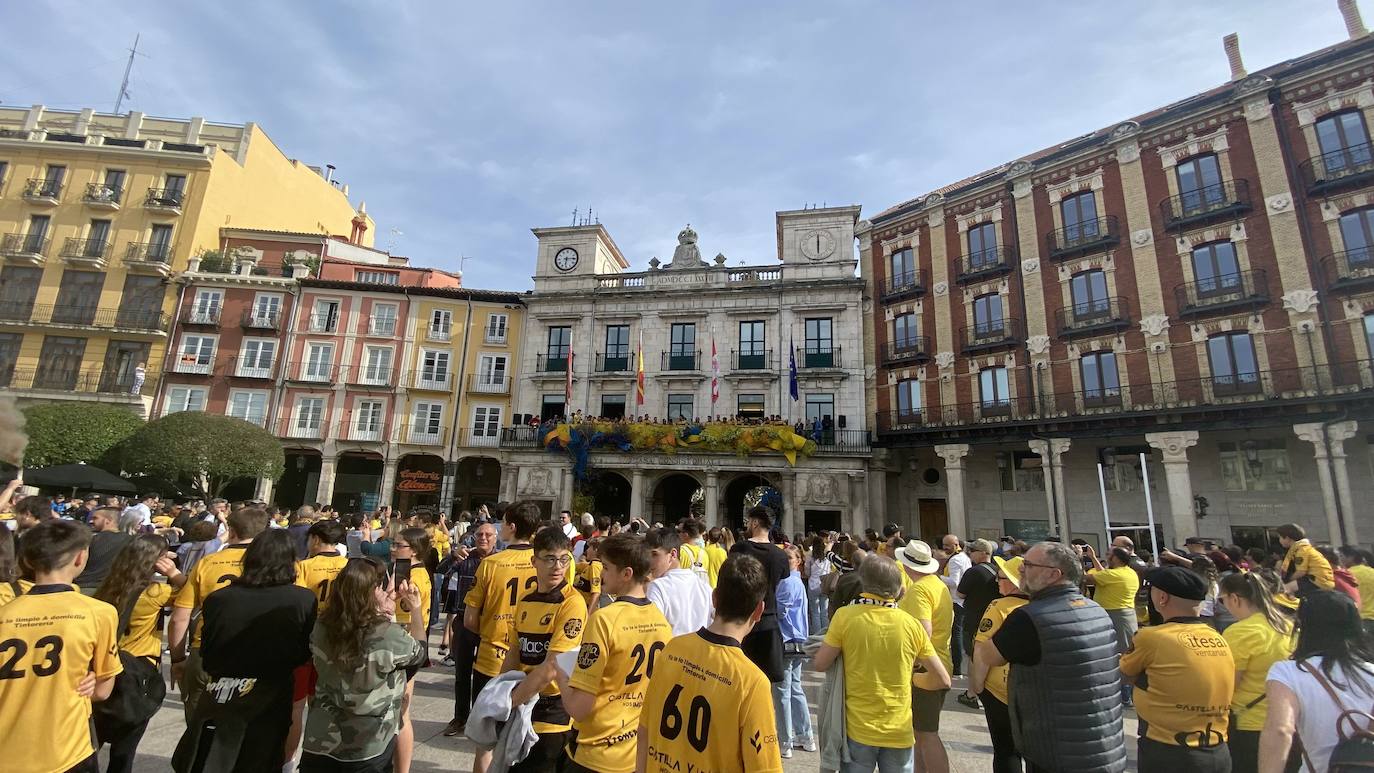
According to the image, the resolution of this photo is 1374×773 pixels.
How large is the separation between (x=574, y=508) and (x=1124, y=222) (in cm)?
2349

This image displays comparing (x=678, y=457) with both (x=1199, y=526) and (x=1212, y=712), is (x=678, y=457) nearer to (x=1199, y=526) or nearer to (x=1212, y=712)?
(x=1199, y=526)

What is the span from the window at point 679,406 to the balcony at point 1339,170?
22175mm

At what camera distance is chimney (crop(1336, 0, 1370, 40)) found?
20.0m

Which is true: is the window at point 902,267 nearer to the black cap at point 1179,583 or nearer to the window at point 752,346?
the window at point 752,346

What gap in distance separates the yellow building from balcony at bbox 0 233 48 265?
5 centimetres

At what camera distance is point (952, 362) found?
80.8 feet

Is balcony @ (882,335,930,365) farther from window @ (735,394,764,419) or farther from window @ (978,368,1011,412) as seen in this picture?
window @ (735,394,764,419)

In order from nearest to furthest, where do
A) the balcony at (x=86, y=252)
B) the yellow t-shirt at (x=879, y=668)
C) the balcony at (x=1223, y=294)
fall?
the yellow t-shirt at (x=879, y=668)
the balcony at (x=1223, y=294)
the balcony at (x=86, y=252)

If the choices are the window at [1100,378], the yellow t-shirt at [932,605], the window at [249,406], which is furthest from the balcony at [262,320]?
the window at [1100,378]

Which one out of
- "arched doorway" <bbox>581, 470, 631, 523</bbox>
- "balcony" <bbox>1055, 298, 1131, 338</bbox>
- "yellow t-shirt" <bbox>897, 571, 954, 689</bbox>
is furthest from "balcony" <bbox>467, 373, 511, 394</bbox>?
"yellow t-shirt" <bbox>897, 571, 954, 689</bbox>

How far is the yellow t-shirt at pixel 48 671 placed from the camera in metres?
2.83

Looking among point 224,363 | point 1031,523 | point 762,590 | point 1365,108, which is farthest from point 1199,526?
point 224,363

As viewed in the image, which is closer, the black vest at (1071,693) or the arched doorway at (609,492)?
the black vest at (1071,693)

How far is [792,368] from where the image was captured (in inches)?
992
